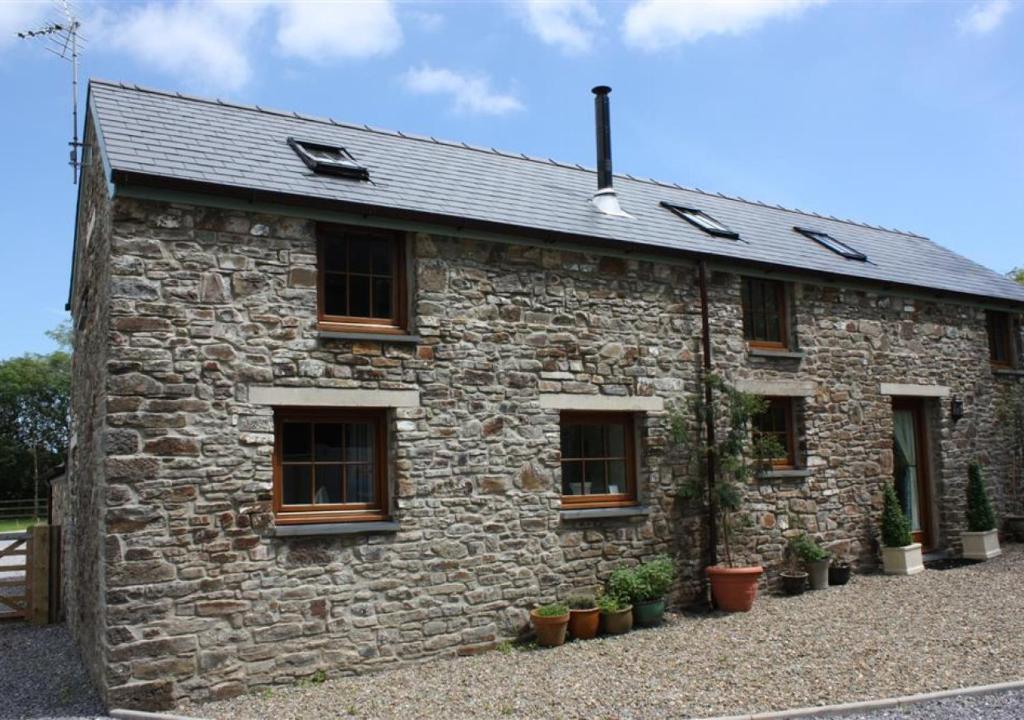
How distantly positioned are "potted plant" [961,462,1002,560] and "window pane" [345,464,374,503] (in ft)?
32.0

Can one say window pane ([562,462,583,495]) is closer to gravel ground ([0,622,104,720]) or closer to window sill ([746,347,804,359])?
window sill ([746,347,804,359])

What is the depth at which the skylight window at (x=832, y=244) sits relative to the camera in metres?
14.0

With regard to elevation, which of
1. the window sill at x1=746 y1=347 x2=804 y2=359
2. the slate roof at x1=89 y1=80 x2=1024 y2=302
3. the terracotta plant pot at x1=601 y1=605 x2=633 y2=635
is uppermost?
the slate roof at x1=89 y1=80 x2=1024 y2=302

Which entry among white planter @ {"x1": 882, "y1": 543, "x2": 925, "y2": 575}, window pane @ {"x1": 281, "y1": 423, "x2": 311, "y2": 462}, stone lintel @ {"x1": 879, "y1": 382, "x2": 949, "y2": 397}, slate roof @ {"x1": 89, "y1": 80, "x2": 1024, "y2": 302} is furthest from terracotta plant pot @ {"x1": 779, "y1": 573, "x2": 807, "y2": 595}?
window pane @ {"x1": 281, "y1": 423, "x2": 311, "y2": 462}

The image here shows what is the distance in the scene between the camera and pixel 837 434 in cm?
1238

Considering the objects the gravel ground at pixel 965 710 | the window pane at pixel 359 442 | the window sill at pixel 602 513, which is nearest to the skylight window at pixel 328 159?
the window pane at pixel 359 442

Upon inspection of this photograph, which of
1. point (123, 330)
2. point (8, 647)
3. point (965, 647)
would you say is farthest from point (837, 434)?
point (8, 647)

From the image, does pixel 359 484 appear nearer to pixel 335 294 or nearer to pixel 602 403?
pixel 335 294

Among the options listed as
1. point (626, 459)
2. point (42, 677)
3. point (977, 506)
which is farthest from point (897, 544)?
point (42, 677)

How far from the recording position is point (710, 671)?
757 cm

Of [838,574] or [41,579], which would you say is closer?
[838,574]

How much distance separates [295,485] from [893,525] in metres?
8.60

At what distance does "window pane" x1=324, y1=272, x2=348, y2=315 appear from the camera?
8.66 metres

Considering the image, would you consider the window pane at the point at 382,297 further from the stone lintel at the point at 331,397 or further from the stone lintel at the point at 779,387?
the stone lintel at the point at 779,387
